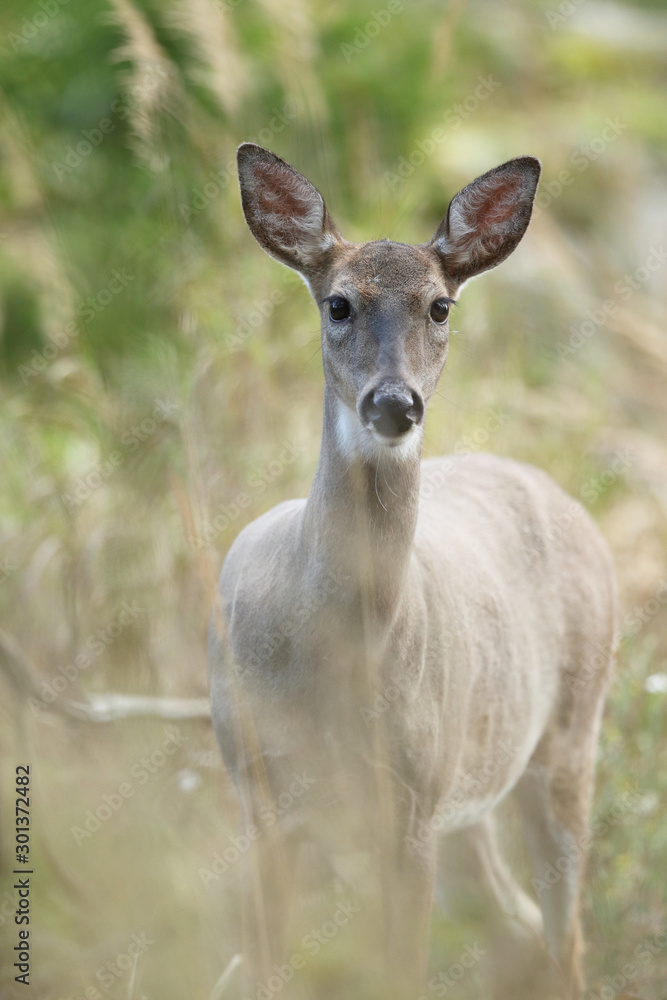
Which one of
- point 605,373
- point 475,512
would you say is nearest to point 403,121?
point 605,373

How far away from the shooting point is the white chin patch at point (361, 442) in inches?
119

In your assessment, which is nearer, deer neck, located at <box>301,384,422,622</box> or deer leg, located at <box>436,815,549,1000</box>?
deer neck, located at <box>301,384,422,622</box>

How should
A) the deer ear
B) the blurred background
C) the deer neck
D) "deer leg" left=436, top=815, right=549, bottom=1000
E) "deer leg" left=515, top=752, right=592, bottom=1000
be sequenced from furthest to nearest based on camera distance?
"deer leg" left=515, top=752, right=592, bottom=1000, "deer leg" left=436, top=815, right=549, bottom=1000, the blurred background, the deer ear, the deer neck

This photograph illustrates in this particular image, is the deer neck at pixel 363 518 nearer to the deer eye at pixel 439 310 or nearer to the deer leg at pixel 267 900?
the deer eye at pixel 439 310

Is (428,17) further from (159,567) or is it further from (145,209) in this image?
(159,567)

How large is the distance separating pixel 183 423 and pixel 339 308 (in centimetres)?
54

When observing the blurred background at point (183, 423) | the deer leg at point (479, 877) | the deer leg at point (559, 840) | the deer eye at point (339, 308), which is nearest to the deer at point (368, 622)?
the deer eye at point (339, 308)

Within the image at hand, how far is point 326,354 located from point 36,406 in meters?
2.26

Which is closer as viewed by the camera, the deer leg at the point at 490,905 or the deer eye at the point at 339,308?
the deer eye at the point at 339,308

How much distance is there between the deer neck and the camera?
3.02m

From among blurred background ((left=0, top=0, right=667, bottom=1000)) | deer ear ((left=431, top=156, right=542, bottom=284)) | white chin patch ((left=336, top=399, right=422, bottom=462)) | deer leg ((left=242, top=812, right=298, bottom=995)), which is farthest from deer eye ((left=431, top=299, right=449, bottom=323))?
deer leg ((left=242, top=812, right=298, bottom=995))

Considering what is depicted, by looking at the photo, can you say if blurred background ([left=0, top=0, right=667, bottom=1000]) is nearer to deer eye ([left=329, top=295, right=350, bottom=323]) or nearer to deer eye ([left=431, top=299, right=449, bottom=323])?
deer eye ([left=329, top=295, right=350, bottom=323])

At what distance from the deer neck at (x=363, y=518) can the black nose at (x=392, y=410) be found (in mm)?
222

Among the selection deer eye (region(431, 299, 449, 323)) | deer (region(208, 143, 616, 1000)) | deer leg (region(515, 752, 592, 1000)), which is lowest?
deer leg (region(515, 752, 592, 1000))
